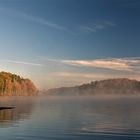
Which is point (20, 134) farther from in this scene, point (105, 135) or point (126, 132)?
point (126, 132)

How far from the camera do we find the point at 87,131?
6994cm

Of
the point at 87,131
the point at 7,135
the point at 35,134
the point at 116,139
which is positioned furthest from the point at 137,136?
the point at 7,135

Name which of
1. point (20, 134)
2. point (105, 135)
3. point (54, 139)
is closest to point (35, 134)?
point (20, 134)

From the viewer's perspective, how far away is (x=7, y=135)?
64875 mm

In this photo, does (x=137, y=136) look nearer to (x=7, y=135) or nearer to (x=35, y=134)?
(x=35, y=134)

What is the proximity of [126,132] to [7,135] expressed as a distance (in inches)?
916

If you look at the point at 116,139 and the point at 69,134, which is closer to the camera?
the point at 116,139

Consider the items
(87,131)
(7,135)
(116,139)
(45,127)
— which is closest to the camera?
(116,139)

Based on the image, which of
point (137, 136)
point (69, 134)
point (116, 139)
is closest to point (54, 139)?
point (69, 134)

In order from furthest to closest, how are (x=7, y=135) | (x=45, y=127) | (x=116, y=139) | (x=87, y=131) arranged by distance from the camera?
1. (x=45, y=127)
2. (x=87, y=131)
3. (x=7, y=135)
4. (x=116, y=139)

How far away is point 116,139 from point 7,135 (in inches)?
802

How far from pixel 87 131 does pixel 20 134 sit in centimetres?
1355

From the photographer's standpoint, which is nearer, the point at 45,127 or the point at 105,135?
the point at 105,135

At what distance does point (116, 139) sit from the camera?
6075cm
